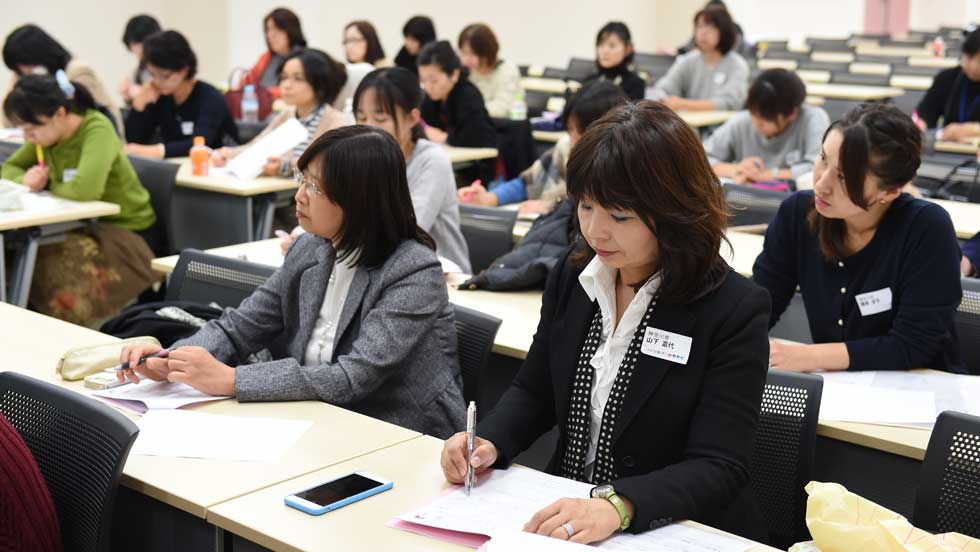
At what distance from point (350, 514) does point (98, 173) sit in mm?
3234

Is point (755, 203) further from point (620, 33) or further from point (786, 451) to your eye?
point (620, 33)

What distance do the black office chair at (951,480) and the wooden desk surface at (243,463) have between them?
36.0 inches

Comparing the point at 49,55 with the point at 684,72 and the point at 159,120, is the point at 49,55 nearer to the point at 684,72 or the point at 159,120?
the point at 159,120

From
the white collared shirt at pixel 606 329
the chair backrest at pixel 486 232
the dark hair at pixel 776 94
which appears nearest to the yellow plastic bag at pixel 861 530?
the white collared shirt at pixel 606 329

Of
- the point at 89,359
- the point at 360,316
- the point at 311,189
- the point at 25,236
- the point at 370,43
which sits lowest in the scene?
the point at 25,236

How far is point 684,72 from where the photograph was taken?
8047 millimetres

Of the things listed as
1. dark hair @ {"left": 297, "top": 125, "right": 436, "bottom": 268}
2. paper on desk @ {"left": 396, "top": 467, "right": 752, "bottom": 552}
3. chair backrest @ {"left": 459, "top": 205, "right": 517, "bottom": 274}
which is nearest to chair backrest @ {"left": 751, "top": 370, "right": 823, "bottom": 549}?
paper on desk @ {"left": 396, "top": 467, "right": 752, "bottom": 552}

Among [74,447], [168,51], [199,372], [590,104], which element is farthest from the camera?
[168,51]

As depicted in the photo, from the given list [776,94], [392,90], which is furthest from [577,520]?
[776,94]

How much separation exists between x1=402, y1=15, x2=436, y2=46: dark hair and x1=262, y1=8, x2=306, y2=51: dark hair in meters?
0.86

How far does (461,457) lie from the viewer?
177cm

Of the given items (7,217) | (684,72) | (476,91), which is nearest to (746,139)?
(476,91)

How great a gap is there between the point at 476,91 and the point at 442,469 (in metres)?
4.76

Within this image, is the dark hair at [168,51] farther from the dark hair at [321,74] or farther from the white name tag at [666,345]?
the white name tag at [666,345]
